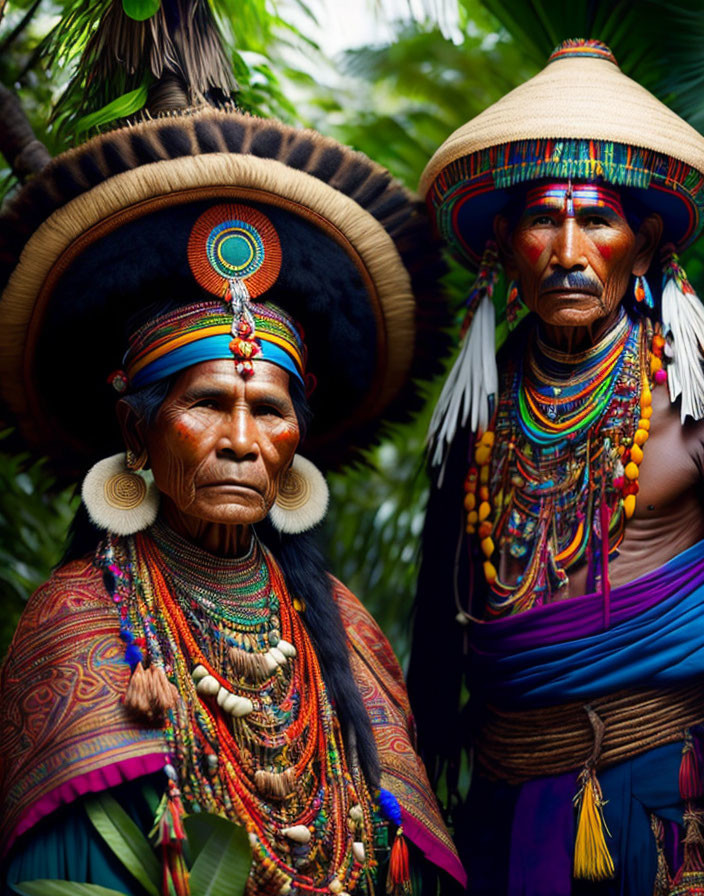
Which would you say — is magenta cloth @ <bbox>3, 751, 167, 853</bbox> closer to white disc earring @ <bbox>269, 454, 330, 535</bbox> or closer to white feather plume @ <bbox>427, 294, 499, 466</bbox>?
white disc earring @ <bbox>269, 454, 330, 535</bbox>

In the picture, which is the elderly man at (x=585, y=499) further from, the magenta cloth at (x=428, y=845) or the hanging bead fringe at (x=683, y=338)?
the magenta cloth at (x=428, y=845)

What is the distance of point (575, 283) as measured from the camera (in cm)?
398

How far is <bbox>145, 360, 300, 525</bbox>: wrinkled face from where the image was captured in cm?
356

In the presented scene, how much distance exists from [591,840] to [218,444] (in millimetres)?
1542

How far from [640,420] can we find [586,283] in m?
0.43

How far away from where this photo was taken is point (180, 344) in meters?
3.63

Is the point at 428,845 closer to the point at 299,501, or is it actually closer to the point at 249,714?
the point at 249,714

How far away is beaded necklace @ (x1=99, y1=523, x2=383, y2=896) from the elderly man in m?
0.64

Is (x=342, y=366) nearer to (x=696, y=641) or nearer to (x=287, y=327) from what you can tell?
(x=287, y=327)

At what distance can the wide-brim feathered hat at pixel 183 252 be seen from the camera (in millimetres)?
3623

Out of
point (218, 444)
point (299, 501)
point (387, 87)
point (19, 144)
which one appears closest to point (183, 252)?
point (218, 444)

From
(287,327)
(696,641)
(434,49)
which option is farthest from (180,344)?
(434,49)

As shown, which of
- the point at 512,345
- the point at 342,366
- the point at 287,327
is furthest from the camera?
the point at 512,345

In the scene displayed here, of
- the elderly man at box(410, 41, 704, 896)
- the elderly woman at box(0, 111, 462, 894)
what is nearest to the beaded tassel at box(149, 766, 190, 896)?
the elderly woman at box(0, 111, 462, 894)
